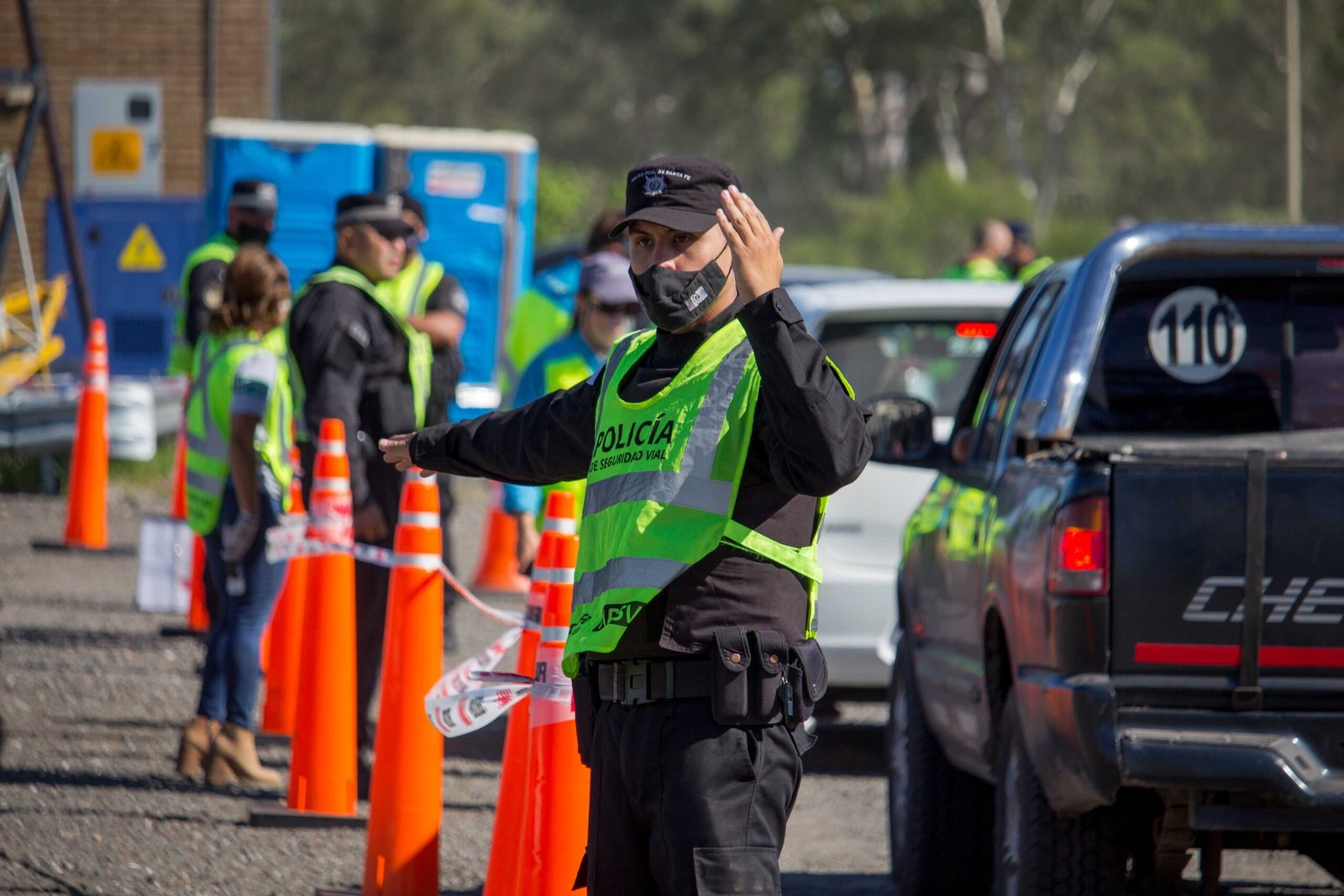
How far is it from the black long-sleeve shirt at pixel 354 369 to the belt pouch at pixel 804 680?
3582mm

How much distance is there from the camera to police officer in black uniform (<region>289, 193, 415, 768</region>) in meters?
6.80

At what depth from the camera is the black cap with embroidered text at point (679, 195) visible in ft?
11.5

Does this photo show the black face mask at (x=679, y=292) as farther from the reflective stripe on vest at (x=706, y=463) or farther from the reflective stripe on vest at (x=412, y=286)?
the reflective stripe on vest at (x=412, y=286)

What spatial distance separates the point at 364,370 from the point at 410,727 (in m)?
1.93

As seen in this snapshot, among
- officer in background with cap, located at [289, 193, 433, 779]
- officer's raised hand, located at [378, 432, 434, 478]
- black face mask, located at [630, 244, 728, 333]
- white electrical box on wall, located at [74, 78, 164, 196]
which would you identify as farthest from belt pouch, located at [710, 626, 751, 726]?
white electrical box on wall, located at [74, 78, 164, 196]

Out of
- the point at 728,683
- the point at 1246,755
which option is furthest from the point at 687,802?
the point at 1246,755

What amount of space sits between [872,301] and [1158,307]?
2.87m

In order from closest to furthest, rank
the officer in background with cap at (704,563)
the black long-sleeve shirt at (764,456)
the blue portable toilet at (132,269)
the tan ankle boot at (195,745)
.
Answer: the black long-sleeve shirt at (764,456), the officer in background with cap at (704,563), the tan ankle boot at (195,745), the blue portable toilet at (132,269)

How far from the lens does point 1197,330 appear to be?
5.12m

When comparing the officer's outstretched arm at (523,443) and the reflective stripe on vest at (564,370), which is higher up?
the reflective stripe on vest at (564,370)

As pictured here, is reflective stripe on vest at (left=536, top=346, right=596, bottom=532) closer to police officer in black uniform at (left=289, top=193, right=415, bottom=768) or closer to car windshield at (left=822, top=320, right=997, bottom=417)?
police officer in black uniform at (left=289, top=193, right=415, bottom=768)

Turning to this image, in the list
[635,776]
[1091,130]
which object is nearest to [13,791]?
[635,776]

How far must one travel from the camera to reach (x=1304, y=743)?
4.09 metres

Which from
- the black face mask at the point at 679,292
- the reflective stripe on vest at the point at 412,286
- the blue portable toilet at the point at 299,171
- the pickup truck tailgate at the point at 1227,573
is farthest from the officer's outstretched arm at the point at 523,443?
the blue portable toilet at the point at 299,171
